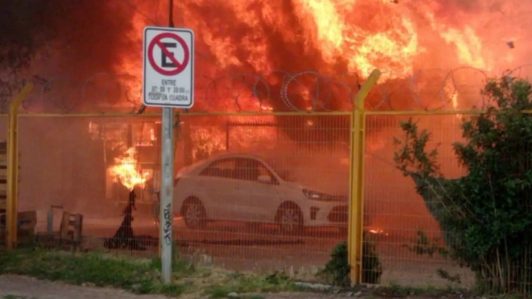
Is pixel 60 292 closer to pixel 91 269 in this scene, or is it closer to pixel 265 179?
pixel 91 269

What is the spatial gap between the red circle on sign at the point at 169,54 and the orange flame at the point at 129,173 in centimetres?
276

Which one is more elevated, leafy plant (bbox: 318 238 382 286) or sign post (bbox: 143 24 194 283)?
sign post (bbox: 143 24 194 283)

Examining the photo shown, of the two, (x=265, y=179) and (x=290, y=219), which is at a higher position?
(x=265, y=179)

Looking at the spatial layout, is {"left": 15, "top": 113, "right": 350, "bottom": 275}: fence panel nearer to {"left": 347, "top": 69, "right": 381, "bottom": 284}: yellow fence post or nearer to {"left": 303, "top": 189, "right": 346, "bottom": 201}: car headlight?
{"left": 303, "top": 189, "right": 346, "bottom": 201}: car headlight

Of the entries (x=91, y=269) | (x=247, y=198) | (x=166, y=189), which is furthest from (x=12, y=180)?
(x=247, y=198)

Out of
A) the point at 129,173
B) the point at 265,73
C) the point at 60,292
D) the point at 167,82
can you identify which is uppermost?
the point at 265,73

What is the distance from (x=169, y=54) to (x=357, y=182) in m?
2.62

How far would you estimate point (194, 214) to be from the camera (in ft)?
35.5

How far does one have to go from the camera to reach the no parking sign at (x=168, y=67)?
9133 mm

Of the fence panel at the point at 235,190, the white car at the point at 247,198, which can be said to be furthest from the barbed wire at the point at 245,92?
the white car at the point at 247,198

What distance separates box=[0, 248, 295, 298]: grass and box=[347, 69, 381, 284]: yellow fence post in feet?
2.61

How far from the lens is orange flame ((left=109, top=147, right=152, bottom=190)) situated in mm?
11609

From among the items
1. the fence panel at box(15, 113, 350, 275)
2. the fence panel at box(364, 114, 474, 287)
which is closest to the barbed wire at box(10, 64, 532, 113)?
the fence panel at box(15, 113, 350, 275)

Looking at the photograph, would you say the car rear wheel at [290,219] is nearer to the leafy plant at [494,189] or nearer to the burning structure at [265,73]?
the burning structure at [265,73]
